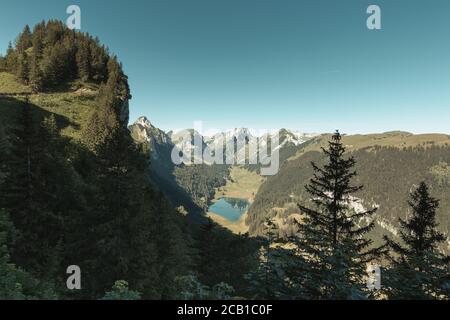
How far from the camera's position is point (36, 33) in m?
97.4

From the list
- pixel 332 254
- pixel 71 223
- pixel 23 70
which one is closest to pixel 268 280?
pixel 332 254

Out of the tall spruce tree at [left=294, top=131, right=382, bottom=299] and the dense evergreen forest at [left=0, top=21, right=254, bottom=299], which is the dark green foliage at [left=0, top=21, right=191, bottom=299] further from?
the tall spruce tree at [left=294, top=131, right=382, bottom=299]

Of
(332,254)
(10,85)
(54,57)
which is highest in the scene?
(54,57)

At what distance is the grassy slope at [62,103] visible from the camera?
5866 cm

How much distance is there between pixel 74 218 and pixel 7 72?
8798 centimetres

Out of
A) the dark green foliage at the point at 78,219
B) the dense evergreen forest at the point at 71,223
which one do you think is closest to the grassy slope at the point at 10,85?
the dark green foliage at the point at 78,219

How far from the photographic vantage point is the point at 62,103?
7156 cm

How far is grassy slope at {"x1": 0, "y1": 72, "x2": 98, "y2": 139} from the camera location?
58.7m

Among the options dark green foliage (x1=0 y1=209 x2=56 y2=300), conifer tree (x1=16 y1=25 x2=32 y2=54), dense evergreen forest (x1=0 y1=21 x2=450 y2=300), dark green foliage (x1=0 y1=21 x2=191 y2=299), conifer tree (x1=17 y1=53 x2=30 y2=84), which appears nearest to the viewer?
dense evergreen forest (x1=0 y1=21 x2=450 y2=300)

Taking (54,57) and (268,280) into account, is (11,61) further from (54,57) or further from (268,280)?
(268,280)

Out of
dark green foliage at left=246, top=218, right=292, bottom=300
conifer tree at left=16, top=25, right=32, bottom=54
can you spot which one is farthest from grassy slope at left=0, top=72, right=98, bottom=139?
dark green foliage at left=246, top=218, right=292, bottom=300

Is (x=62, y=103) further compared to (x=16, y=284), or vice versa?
(x=62, y=103)
